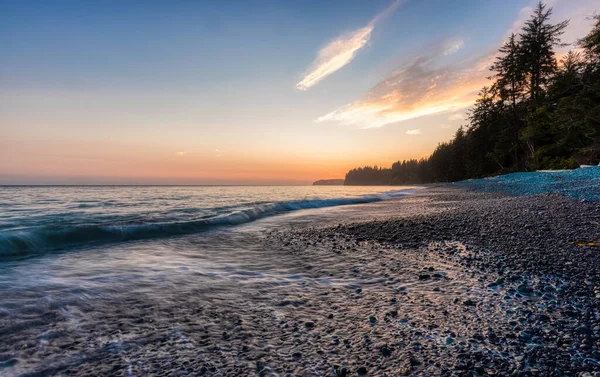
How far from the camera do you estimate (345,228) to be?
362 inches

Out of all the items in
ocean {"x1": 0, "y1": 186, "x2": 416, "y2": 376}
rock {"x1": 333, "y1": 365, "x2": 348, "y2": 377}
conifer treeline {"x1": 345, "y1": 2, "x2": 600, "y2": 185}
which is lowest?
ocean {"x1": 0, "y1": 186, "x2": 416, "y2": 376}

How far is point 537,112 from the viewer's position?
33.0 m

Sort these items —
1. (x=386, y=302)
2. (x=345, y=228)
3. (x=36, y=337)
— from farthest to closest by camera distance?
(x=345, y=228) → (x=386, y=302) → (x=36, y=337)

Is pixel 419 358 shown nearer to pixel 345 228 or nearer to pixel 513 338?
pixel 513 338

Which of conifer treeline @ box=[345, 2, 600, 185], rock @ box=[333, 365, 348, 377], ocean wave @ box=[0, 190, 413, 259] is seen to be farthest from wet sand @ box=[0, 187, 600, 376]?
conifer treeline @ box=[345, 2, 600, 185]

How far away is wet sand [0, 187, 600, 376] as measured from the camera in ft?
7.16

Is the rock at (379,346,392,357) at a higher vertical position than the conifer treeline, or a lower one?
lower

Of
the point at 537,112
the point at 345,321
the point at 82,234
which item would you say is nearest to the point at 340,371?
the point at 345,321

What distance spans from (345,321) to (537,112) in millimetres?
42863

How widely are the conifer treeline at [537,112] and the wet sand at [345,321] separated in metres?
31.0

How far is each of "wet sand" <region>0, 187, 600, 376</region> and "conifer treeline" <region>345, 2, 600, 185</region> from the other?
102 ft

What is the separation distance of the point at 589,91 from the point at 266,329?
38.1m

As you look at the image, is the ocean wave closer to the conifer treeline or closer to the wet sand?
the wet sand

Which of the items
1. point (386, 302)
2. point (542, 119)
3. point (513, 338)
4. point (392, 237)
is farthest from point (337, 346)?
point (542, 119)
